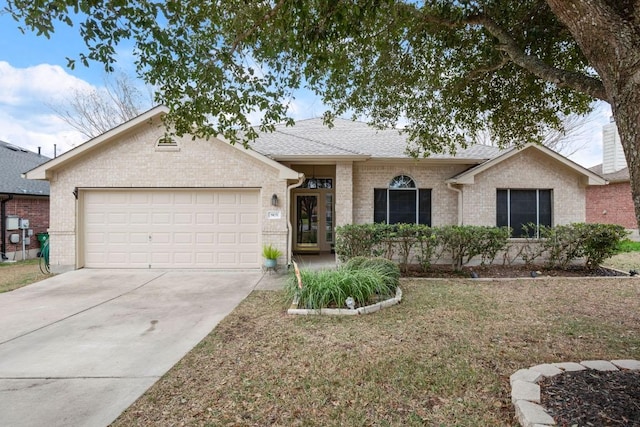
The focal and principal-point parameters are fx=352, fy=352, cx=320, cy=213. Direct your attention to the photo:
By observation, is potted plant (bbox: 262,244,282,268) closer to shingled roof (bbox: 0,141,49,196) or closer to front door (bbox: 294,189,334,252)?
front door (bbox: 294,189,334,252)

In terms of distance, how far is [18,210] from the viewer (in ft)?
44.8

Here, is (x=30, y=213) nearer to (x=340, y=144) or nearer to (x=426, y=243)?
(x=340, y=144)

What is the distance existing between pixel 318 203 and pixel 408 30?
8019mm

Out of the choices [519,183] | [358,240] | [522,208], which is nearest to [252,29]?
[358,240]

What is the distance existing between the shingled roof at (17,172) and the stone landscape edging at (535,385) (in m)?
16.5

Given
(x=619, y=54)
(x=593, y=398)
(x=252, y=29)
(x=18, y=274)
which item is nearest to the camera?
(x=619, y=54)

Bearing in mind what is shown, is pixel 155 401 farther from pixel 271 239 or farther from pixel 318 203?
pixel 318 203

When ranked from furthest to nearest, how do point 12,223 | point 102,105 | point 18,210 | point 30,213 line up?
point 102,105, point 30,213, point 18,210, point 12,223

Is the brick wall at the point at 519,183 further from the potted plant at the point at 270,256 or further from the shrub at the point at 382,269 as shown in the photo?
the potted plant at the point at 270,256

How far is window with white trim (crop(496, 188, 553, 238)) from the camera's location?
37.2 feet

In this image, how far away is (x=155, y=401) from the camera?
3.40 meters

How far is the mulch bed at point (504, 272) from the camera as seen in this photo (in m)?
9.69

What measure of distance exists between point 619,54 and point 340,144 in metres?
9.87

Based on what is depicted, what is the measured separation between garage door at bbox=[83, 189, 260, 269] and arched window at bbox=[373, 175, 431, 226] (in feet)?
13.9
